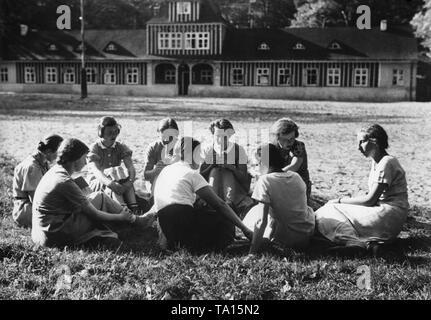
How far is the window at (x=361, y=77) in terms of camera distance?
37656 millimetres

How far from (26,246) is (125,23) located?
162 feet

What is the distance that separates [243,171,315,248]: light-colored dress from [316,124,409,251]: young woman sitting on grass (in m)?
0.29

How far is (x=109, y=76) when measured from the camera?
139ft

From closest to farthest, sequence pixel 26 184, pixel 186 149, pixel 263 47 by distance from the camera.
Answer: pixel 186 149 < pixel 26 184 < pixel 263 47

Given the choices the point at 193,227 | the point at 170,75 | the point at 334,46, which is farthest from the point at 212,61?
the point at 193,227

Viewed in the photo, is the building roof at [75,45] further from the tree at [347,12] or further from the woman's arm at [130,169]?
the woman's arm at [130,169]

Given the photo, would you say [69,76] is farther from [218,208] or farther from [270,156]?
[270,156]

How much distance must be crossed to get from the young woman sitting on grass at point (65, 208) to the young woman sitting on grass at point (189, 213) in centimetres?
58

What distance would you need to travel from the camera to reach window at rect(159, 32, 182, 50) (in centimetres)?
4119

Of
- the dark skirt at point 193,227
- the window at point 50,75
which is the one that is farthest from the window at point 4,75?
the dark skirt at point 193,227

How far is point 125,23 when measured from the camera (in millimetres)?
52000

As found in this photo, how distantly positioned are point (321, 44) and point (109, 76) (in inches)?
619

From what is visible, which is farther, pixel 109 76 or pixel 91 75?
pixel 91 75

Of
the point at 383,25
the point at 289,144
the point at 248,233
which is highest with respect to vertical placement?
the point at 383,25
